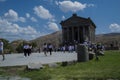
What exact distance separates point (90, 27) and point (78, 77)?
116342 mm

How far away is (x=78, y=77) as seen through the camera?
1389cm

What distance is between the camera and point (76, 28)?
132 metres

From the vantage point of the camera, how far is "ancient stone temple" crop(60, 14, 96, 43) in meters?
127

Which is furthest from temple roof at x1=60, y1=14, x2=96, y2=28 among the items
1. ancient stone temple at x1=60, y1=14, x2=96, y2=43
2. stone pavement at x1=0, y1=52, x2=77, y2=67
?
stone pavement at x1=0, y1=52, x2=77, y2=67

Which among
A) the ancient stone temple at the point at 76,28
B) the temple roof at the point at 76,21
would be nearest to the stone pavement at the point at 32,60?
the ancient stone temple at the point at 76,28

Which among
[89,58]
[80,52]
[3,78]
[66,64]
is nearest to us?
[3,78]

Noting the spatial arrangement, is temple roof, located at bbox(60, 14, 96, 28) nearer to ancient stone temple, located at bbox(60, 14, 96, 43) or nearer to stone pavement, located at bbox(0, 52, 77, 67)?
ancient stone temple, located at bbox(60, 14, 96, 43)

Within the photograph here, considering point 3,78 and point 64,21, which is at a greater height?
point 64,21

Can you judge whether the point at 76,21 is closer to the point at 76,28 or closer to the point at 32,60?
the point at 76,28

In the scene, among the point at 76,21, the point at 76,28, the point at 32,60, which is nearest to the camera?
the point at 32,60

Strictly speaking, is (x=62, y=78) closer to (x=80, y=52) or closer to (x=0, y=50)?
(x=80, y=52)

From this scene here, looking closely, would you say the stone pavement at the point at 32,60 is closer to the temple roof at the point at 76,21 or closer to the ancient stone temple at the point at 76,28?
the ancient stone temple at the point at 76,28

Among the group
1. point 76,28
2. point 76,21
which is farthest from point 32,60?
→ point 76,28

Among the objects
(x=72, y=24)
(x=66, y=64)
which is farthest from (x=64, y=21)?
(x=66, y=64)
